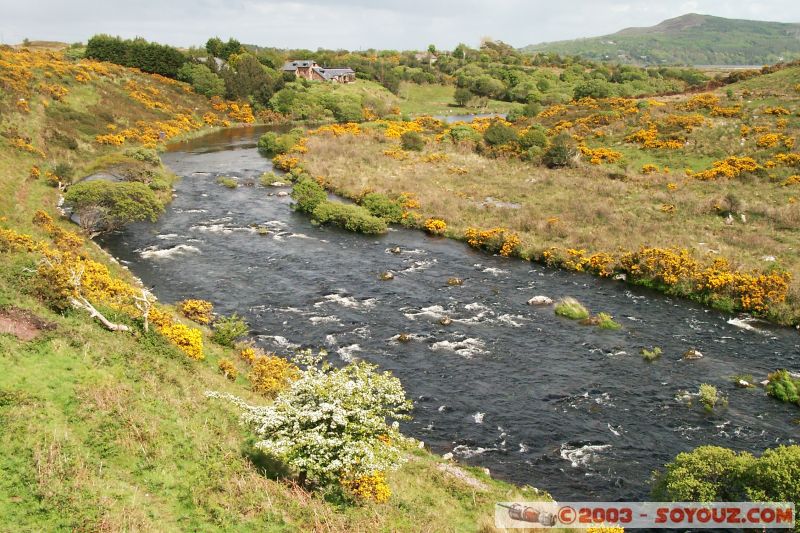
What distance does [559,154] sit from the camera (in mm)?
67062

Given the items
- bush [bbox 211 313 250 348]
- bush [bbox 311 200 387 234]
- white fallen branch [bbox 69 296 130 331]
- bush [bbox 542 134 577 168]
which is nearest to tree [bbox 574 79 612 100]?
bush [bbox 542 134 577 168]

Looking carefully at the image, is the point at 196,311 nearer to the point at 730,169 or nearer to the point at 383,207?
the point at 383,207

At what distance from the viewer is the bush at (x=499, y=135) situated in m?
76.6

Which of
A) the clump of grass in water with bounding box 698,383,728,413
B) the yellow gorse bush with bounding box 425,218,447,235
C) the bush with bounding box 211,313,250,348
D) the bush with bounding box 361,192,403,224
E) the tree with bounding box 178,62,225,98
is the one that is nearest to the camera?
the clump of grass in water with bounding box 698,383,728,413

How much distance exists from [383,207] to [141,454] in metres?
41.3

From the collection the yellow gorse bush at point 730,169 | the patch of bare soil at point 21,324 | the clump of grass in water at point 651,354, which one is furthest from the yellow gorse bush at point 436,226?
the patch of bare soil at point 21,324

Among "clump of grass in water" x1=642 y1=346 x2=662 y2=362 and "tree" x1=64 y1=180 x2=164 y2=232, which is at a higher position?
"tree" x1=64 y1=180 x2=164 y2=232

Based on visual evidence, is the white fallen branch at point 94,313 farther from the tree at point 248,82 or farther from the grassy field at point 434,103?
the grassy field at point 434,103

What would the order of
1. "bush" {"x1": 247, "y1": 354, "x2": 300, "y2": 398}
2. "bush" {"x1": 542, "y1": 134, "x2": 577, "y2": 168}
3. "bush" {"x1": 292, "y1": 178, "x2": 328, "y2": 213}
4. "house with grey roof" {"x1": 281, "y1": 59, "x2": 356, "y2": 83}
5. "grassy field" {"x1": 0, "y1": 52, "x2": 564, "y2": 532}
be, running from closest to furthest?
"grassy field" {"x1": 0, "y1": 52, "x2": 564, "y2": 532} → "bush" {"x1": 247, "y1": 354, "x2": 300, "y2": 398} → "bush" {"x1": 292, "y1": 178, "x2": 328, "y2": 213} → "bush" {"x1": 542, "y1": 134, "x2": 577, "y2": 168} → "house with grey roof" {"x1": 281, "y1": 59, "x2": 356, "y2": 83}

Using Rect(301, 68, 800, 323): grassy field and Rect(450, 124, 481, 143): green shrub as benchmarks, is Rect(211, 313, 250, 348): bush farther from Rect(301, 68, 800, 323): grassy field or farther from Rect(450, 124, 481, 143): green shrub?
Rect(450, 124, 481, 143): green shrub

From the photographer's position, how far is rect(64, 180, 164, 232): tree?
147 feet

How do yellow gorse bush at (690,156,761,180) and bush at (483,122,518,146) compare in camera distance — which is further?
bush at (483,122,518,146)

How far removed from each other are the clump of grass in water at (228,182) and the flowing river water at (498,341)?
554 inches

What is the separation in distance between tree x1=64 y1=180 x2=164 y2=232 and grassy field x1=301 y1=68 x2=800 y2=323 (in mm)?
22114
